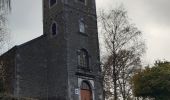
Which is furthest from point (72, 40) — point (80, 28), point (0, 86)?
point (0, 86)

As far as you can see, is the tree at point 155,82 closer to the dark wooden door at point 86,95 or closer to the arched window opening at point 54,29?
the dark wooden door at point 86,95

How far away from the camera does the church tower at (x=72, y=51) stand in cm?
3036

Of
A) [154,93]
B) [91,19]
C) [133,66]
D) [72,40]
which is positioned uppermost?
[91,19]

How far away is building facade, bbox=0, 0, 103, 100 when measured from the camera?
98.3ft

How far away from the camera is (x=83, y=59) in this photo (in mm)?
32250

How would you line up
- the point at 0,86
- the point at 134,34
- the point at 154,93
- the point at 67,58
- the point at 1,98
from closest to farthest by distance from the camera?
the point at 1,98 < the point at 0,86 < the point at 154,93 < the point at 67,58 < the point at 134,34

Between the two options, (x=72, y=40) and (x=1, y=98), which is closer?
(x=1, y=98)

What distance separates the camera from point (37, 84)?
30859 millimetres

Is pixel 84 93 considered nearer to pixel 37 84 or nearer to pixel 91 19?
pixel 37 84

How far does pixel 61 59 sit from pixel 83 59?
2.35 meters

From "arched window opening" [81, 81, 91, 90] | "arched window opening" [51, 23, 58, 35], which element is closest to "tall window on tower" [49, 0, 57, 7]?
"arched window opening" [51, 23, 58, 35]

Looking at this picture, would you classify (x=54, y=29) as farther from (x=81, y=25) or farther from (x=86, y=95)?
(x=86, y=95)

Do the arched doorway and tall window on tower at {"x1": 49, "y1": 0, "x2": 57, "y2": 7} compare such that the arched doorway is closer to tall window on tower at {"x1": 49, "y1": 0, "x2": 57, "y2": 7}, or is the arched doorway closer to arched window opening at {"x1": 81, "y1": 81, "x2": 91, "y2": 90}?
arched window opening at {"x1": 81, "y1": 81, "x2": 91, "y2": 90}

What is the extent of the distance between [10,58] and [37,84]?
334cm
